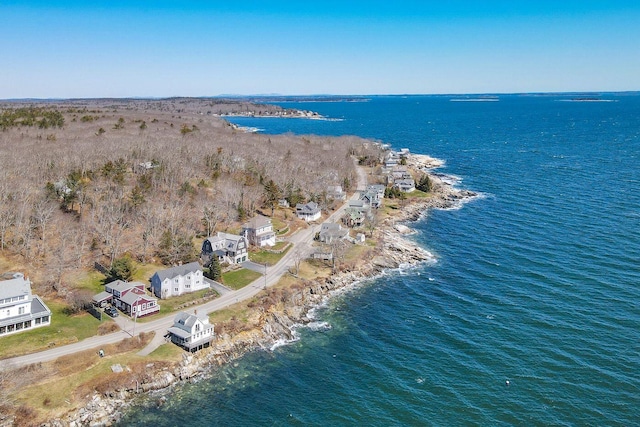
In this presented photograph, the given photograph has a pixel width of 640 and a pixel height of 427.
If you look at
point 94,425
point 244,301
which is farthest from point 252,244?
point 94,425

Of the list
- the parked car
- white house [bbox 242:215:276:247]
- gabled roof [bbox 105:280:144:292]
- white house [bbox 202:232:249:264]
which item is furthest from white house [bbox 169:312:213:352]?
white house [bbox 242:215:276:247]

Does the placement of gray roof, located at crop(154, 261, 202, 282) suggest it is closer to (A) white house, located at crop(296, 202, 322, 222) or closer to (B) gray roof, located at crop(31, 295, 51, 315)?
(B) gray roof, located at crop(31, 295, 51, 315)

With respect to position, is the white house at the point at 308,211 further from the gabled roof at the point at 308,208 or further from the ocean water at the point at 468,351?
the ocean water at the point at 468,351

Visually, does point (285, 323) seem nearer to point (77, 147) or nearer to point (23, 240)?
point (23, 240)

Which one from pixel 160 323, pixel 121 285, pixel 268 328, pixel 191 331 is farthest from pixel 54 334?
pixel 268 328

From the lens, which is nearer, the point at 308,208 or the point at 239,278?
the point at 239,278

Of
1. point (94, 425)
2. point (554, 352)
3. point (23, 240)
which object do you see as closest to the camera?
point (94, 425)

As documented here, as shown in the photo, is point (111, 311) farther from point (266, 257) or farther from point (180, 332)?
point (266, 257)

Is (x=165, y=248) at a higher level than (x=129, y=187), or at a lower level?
lower
